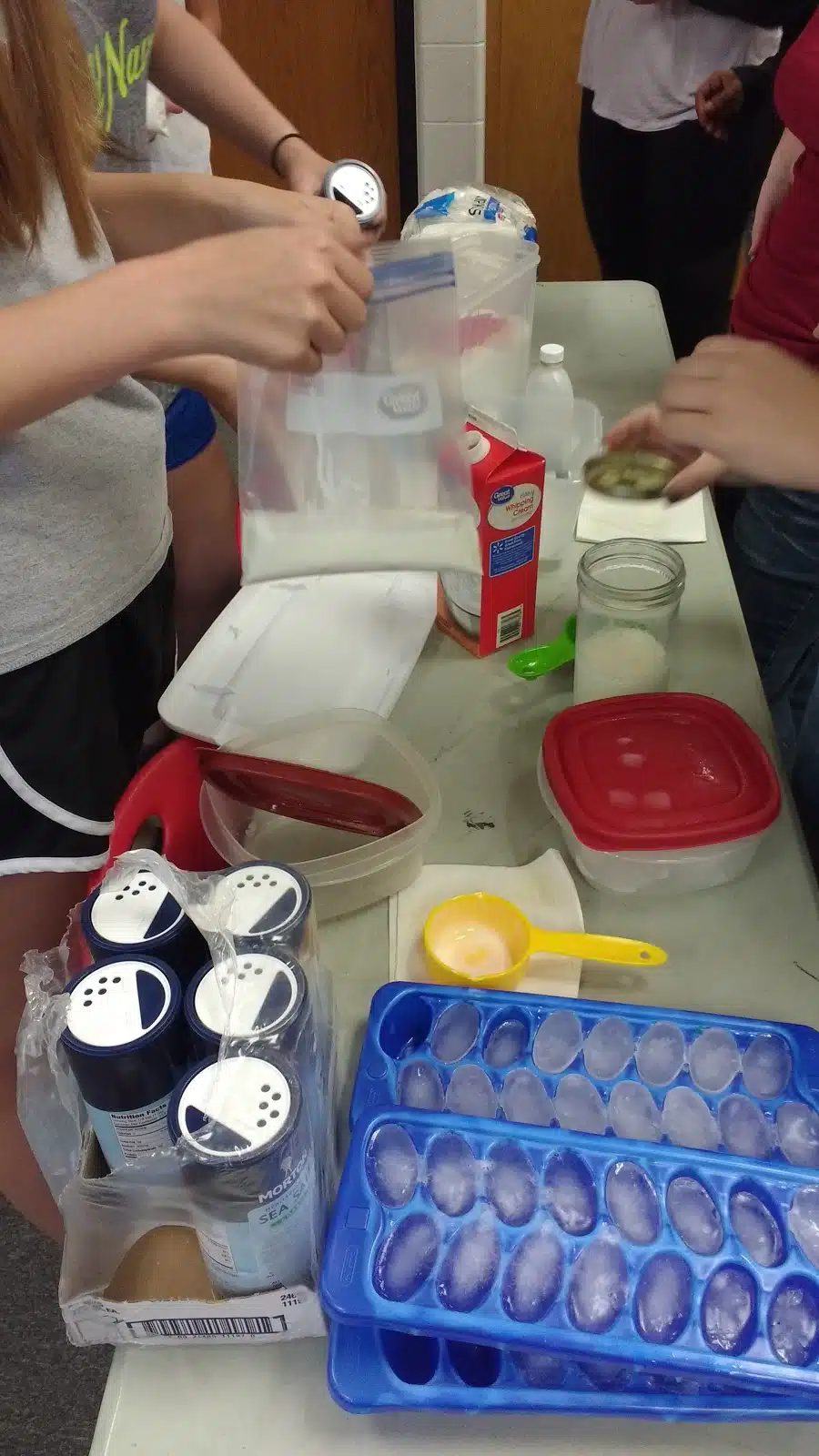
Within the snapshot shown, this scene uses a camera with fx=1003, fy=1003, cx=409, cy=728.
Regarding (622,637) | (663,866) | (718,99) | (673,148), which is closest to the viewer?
(663,866)

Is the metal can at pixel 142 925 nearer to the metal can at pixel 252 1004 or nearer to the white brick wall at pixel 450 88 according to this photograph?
the metal can at pixel 252 1004

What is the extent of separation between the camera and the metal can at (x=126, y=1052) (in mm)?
397

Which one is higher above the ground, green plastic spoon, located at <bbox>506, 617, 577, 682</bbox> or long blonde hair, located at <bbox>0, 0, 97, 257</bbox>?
long blonde hair, located at <bbox>0, 0, 97, 257</bbox>

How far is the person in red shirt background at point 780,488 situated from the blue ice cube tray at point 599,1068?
0.27 m

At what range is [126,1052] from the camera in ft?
1.29

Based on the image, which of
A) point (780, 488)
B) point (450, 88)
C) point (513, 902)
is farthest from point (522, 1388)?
point (450, 88)

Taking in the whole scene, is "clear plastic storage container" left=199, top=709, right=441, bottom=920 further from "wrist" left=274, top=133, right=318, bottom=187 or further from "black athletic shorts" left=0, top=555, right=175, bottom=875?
"wrist" left=274, top=133, right=318, bottom=187

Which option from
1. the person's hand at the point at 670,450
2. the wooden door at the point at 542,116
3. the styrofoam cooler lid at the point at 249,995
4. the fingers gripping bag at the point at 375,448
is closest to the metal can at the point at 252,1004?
the styrofoam cooler lid at the point at 249,995

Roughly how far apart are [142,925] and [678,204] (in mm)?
1528

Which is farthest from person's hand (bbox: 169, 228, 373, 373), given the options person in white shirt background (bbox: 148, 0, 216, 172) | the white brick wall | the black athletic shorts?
the white brick wall

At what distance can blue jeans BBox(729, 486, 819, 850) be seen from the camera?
37.0 inches

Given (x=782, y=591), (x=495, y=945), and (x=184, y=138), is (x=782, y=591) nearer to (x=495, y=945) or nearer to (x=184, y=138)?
(x=495, y=945)

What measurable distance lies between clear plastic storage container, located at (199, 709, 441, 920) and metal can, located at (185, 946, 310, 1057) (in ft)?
0.44

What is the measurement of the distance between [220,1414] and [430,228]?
993 mm
